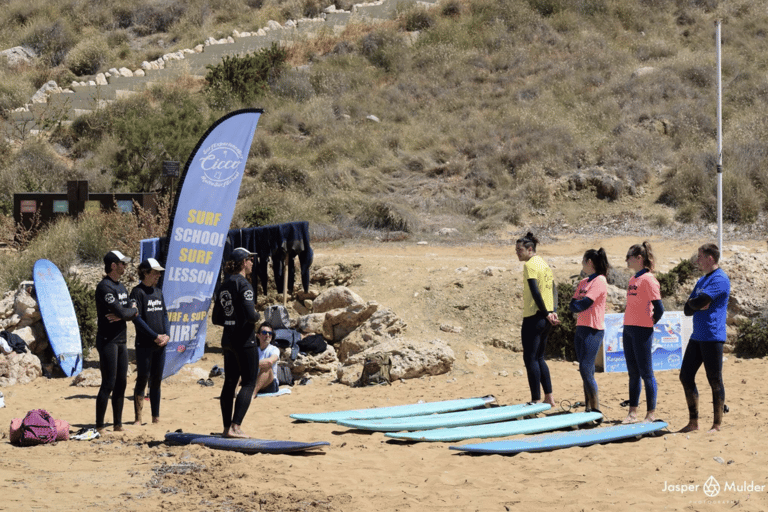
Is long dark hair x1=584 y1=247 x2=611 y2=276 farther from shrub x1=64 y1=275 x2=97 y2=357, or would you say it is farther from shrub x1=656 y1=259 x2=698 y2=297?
shrub x1=64 y1=275 x2=97 y2=357

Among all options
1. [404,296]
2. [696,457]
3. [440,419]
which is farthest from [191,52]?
[696,457]

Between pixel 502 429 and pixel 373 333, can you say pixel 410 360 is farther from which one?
pixel 502 429

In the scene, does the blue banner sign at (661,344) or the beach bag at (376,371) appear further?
the blue banner sign at (661,344)

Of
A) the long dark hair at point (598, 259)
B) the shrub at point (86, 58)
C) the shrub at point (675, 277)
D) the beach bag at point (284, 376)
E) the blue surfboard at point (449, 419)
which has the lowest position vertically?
the beach bag at point (284, 376)

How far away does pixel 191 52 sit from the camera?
3047 cm

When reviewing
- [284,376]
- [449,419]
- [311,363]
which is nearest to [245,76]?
[311,363]

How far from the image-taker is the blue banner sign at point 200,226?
32.2ft

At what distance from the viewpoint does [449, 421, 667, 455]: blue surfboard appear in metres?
6.54

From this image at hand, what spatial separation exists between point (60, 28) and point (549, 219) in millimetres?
23878

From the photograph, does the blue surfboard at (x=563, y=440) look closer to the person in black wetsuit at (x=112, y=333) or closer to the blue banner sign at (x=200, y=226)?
the person in black wetsuit at (x=112, y=333)

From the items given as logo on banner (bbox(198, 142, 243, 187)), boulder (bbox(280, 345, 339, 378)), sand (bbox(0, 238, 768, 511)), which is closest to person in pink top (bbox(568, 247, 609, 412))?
sand (bbox(0, 238, 768, 511))

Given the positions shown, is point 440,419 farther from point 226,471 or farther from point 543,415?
point 226,471

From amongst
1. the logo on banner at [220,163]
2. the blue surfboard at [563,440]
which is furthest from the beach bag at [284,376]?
the blue surfboard at [563,440]

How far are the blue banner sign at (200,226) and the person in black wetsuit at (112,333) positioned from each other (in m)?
2.35
